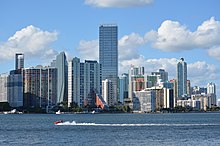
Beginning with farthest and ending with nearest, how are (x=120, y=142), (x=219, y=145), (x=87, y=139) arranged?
1. (x=87, y=139)
2. (x=120, y=142)
3. (x=219, y=145)

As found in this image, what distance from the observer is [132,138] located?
103 m

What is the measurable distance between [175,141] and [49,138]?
23488 millimetres

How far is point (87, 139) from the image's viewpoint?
101 metres

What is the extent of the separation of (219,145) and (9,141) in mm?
35244

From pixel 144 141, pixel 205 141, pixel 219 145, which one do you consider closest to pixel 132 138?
pixel 144 141

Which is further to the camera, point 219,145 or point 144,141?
point 144,141

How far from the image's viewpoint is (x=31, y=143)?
9294 centimetres

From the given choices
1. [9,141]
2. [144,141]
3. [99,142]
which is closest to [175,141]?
[144,141]

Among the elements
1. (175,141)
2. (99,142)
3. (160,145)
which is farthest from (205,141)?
→ (99,142)

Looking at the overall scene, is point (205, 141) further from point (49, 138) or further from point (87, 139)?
point (49, 138)

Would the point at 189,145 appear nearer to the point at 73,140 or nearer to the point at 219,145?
the point at 219,145

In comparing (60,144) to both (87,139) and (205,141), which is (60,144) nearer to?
(87,139)

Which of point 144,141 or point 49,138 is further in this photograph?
point 49,138

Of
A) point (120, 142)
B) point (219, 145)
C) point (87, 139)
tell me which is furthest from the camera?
point (87, 139)
